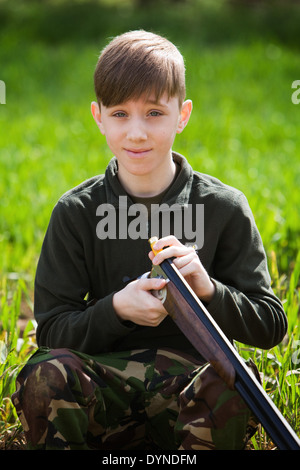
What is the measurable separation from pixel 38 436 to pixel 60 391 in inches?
5.3

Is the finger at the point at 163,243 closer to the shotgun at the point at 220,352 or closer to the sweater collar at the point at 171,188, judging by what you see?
the shotgun at the point at 220,352

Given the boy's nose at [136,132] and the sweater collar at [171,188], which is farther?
the sweater collar at [171,188]

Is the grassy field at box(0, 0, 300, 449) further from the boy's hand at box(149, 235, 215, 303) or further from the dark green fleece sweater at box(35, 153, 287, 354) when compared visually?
the boy's hand at box(149, 235, 215, 303)

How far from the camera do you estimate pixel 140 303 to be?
1.96 metres

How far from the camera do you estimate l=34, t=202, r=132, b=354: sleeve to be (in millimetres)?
2084

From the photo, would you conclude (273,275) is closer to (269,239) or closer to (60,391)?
(269,239)

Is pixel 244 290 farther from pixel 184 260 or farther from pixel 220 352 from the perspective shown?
pixel 220 352

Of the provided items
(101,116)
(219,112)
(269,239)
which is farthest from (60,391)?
(219,112)

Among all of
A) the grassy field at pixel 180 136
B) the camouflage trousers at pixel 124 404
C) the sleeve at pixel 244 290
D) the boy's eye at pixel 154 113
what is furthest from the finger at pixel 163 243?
the grassy field at pixel 180 136

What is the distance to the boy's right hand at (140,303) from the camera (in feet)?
6.36

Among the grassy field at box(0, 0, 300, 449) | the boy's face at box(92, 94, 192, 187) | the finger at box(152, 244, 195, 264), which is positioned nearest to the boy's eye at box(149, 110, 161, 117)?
the boy's face at box(92, 94, 192, 187)

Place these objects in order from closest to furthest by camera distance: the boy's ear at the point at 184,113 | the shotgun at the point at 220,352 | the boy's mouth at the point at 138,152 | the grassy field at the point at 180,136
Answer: the shotgun at the point at 220,352, the boy's mouth at the point at 138,152, the boy's ear at the point at 184,113, the grassy field at the point at 180,136

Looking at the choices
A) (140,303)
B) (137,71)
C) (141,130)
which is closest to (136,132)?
(141,130)

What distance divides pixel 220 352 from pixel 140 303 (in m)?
0.31
